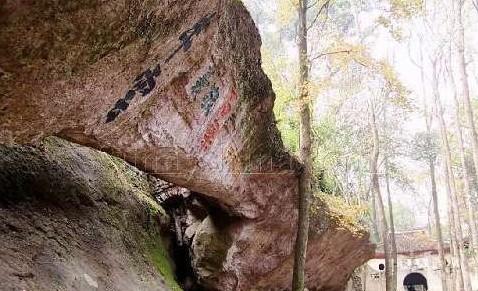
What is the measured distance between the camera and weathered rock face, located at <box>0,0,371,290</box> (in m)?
4.20

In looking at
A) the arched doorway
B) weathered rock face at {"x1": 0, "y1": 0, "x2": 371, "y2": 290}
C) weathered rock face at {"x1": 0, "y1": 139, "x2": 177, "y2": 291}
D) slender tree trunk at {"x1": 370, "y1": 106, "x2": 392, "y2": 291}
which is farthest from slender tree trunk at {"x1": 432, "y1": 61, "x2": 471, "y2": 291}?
the arched doorway

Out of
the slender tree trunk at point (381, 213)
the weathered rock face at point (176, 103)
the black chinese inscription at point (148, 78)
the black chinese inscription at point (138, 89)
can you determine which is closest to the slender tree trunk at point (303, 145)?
the weathered rock face at point (176, 103)

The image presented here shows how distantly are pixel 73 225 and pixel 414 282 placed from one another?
29827 mm

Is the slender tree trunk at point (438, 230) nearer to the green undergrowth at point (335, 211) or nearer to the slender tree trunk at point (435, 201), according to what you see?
the slender tree trunk at point (435, 201)

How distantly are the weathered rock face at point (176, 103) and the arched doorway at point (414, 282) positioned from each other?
869 inches

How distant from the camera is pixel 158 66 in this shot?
5.56 meters

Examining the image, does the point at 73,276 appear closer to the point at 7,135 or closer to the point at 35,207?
the point at 35,207

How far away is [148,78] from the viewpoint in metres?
5.57

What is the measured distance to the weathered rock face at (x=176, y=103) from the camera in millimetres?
4199

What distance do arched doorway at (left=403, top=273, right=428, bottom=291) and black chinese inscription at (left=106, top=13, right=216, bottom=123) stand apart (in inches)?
1144

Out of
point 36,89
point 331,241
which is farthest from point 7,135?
point 331,241

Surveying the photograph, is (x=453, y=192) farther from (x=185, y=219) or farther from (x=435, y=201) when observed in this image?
(x=185, y=219)

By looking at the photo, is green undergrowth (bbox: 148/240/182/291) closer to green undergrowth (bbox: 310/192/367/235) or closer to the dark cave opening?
the dark cave opening

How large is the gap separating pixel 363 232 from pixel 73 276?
9.35 meters
